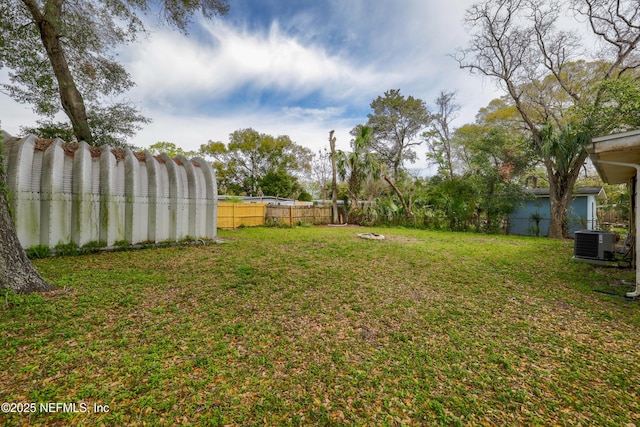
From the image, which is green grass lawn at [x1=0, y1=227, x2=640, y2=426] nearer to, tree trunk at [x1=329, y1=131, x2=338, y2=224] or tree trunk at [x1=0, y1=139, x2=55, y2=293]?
tree trunk at [x1=0, y1=139, x2=55, y2=293]

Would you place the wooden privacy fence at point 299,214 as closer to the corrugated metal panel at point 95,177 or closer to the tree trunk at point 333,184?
the tree trunk at point 333,184

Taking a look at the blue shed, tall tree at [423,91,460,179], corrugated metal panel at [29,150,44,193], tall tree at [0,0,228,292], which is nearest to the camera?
corrugated metal panel at [29,150,44,193]

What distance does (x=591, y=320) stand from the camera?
3262 millimetres

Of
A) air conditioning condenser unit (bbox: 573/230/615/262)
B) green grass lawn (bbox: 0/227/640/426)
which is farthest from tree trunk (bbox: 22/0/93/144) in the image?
air conditioning condenser unit (bbox: 573/230/615/262)

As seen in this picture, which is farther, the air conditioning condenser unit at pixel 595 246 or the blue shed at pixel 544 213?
the blue shed at pixel 544 213

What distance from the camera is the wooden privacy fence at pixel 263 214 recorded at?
13141 mm

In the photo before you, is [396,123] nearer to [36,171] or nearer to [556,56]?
[556,56]

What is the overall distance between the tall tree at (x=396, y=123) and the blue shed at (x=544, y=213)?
35.3ft

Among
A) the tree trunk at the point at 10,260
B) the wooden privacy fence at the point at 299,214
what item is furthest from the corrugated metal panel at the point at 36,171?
the wooden privacy fence at the point at 299,214

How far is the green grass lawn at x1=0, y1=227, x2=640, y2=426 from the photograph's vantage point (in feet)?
5.87

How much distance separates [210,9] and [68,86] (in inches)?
206

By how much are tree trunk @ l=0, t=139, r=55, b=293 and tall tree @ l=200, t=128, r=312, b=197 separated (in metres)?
24.9

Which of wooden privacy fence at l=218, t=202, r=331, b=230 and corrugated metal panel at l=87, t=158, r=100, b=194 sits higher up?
corrugated metal panel at l=87, t=158, r=100, b=194

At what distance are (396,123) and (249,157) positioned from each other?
1705 cm
